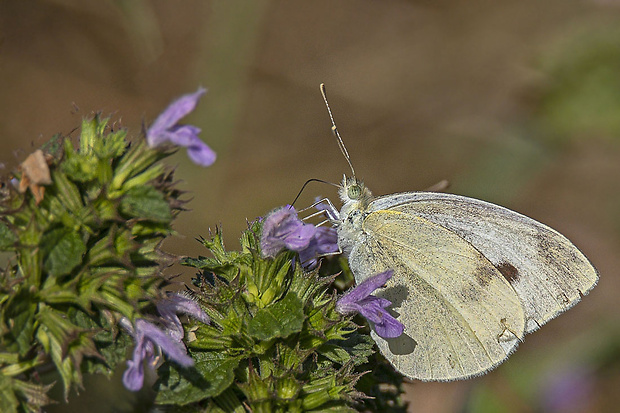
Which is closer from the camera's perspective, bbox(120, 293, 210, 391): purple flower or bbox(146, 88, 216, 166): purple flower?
bbox(120, 293, 210, 391): purple flower

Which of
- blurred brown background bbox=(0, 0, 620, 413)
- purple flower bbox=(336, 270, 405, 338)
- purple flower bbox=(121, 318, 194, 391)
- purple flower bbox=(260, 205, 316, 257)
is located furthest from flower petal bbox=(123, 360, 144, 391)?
blurred brown background bbox=(0, 0, 620, 413)

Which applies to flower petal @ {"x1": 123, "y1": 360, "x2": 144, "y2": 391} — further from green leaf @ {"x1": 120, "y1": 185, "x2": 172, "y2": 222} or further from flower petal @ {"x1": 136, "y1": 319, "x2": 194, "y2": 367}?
green leaf @ {"x1": 120, "y1": 185, "x2": 172, "y2": 222}

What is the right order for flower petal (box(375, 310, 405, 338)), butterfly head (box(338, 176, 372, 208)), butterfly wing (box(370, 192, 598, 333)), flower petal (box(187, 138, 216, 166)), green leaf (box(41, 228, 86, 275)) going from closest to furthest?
green leaf (box(41, 228, 86, 275)) < flower petal (box(187, 138, 216, 166)) < flower petal (box(375, 310, 405, 338)) < butterfly wing (box(370, 192, 598, 333)) < butterfly head (box(338, 176, 372, 208))

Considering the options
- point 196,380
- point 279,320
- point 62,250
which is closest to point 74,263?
point 62,250

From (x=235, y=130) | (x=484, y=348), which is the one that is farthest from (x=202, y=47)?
(x=484, y=348)

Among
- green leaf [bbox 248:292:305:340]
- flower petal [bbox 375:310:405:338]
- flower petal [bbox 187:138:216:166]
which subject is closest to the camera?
flower petal [bbox 187:138:216:166]
